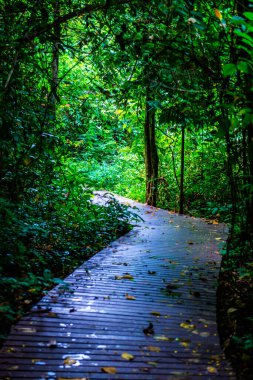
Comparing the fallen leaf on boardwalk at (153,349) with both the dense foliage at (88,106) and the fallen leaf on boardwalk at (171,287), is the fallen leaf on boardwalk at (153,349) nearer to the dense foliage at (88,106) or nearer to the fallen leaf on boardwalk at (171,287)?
the dense foliage at (88,106)

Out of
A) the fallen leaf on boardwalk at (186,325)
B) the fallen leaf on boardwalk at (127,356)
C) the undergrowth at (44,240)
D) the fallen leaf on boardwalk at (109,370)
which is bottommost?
the fallen leaf on boardwalk at (109,370)

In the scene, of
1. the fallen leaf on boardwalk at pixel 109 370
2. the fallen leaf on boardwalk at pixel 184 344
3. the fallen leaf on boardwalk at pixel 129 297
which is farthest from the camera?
the fallen leaf on boardwalk at pixel 129 297

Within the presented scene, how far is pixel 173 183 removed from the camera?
12406 mm

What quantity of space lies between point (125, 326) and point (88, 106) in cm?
455

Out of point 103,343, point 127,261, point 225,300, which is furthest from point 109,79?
point 103,343

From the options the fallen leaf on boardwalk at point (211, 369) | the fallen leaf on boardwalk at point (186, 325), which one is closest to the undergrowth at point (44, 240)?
the fallen leaf on boardwalk at point (186, 325)

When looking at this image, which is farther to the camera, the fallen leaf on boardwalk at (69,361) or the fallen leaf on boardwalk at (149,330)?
the fallen leaf on boardwalk at (149,330)

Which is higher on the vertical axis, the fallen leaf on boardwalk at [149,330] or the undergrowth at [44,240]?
the undergrowth at [44,240]

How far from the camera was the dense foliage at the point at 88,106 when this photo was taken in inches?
148

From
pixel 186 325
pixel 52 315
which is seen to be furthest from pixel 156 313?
pixel 52 315

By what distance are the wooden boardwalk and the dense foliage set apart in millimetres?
286

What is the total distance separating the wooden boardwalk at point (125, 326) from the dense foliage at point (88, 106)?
0.94ft

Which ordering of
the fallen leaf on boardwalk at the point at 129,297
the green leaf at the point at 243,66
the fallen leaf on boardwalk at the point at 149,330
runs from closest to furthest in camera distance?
the green leaf at the point at 243,66
the fallen leaf on boardwalk at the point at 149,330
the fallen leaf on boardwalk at the point at 129,297

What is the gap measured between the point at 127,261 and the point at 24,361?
3.00 metres
